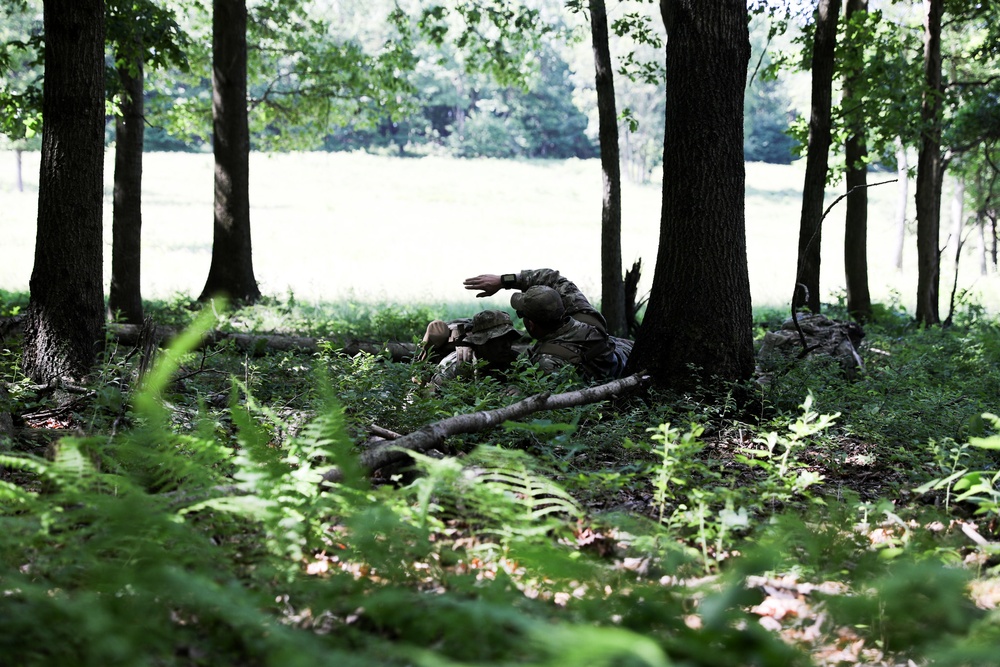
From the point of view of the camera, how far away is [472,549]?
12.4ft

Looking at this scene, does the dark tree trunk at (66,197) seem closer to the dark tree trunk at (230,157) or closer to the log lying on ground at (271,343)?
the log lying on ground at (271,343)

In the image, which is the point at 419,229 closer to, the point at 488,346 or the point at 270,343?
the point at 270,343

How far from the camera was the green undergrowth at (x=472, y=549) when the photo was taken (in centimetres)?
264

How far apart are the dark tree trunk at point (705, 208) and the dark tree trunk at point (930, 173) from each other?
997 cm

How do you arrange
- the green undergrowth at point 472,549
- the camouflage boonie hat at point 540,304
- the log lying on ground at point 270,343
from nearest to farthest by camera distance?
the green undergrowth at point 472,549 < the camouflage boonie hat at point 540,304 < the log lying on ground at point 270,343

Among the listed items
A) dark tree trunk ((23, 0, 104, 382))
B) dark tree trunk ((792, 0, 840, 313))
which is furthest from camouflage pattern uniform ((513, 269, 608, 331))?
dark tree trunk ((792, 0, 840, 313))

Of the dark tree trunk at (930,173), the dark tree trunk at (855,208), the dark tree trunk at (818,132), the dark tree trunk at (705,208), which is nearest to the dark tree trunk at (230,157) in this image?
the dark tree trunk at (818,132)

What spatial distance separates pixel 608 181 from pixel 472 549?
9.64 m

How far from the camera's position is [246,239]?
1630 centimetres

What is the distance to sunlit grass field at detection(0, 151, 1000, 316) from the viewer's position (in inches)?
957

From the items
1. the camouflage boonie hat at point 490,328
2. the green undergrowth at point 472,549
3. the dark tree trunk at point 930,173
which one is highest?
the dark tree trunk at point 930,173

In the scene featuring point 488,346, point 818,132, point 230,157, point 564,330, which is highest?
point 818,132

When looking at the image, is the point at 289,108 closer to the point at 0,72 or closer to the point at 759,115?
the point at 0,72

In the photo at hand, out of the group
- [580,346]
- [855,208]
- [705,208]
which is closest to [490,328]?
[580,346]
